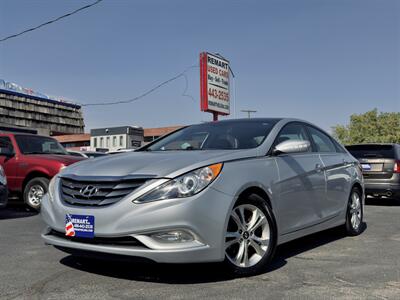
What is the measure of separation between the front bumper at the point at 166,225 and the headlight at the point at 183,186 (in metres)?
0.05

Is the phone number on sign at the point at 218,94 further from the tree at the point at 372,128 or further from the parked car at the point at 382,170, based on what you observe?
the tree at the point at 372,128

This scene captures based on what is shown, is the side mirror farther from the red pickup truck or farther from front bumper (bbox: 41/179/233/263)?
the red pickup truck

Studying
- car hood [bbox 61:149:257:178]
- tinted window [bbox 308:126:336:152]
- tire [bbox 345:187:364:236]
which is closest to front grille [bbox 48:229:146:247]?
car hood [bbox 61:149:257:178]

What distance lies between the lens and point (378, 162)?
1016 cm

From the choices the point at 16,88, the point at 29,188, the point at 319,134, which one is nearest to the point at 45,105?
the point at 16,88

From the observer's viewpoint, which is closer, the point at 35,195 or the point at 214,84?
the point at 35,195

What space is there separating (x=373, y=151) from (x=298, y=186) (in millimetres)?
6402

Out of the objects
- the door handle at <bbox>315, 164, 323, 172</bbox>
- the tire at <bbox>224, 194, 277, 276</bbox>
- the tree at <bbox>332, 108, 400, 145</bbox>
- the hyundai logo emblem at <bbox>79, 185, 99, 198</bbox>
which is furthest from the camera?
the tree at <bbox>332, 108, 400, 145</bbox>

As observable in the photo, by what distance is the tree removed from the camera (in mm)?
62375

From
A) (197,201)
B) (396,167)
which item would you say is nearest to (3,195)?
(197,201)

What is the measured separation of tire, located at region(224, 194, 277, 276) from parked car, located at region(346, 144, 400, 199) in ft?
21.5

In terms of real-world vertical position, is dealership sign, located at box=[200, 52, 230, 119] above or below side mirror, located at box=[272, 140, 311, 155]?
above

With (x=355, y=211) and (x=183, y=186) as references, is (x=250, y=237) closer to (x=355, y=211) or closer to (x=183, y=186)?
(x=183, y=186)

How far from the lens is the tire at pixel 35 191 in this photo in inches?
360
